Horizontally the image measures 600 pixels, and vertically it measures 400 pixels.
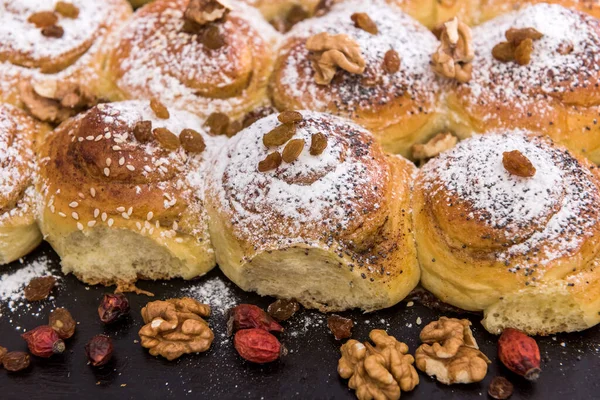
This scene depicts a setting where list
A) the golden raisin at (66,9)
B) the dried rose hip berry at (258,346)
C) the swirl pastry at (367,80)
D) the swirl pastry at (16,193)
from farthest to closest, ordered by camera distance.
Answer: the golden raisin at (66,9) < the swirl pastry at (367,80) < the swirl pastry at (16,193) < the dried rose hip berry at (258,346)

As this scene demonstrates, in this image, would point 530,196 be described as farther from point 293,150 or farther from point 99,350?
point 99,350

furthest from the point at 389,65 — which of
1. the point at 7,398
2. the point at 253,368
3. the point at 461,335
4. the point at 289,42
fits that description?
the point at 7,398

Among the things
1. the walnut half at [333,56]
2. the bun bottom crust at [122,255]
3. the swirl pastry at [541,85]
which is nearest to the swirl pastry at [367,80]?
the walnut half at [333,56]

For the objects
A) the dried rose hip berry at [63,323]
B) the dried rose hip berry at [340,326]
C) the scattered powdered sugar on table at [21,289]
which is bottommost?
the scattered powdered sugar on table at [21,289]

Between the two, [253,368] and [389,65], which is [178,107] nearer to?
[389,65]

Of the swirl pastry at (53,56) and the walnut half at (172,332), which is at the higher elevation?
the swirl pastry at (53,56)

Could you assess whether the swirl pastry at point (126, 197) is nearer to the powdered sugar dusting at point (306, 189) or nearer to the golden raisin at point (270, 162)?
the powdered sugar dusting at point (306, 189)

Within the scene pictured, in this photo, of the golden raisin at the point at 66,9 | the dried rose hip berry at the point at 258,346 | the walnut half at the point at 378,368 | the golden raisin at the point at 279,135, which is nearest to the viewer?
the walnut half at the point at 378,368
